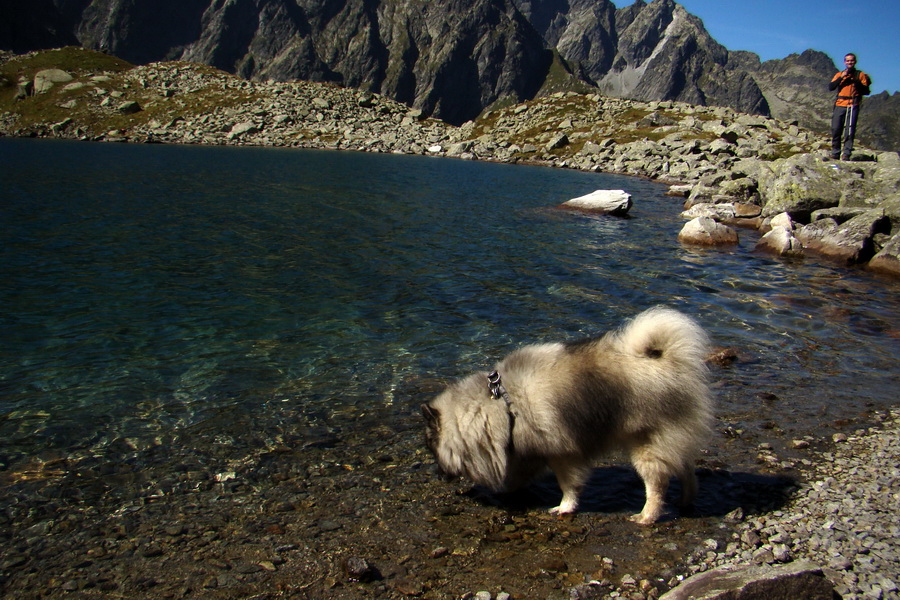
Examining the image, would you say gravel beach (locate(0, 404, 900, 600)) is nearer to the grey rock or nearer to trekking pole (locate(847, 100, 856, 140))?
the grey rock

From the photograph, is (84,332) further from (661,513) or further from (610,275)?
(610,275)

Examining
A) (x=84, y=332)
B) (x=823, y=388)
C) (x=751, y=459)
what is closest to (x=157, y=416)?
(x=84, y=332)

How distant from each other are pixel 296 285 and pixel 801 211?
1048 inches

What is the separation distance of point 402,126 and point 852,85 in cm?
9388

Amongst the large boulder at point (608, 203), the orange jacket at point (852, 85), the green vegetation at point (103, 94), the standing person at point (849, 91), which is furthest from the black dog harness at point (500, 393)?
the green vegetation at point (103, 94)

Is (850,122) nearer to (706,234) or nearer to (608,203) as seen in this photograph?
(706,234)

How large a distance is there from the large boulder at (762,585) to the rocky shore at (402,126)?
29610mm

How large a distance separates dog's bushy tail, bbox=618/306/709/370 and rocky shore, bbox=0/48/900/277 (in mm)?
28275

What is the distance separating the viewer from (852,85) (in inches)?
1009

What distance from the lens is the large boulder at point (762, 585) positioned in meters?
4.51

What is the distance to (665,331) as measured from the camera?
19.8ft

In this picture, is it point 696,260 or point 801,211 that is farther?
point 801,211

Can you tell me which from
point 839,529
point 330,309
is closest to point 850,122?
point 330,309

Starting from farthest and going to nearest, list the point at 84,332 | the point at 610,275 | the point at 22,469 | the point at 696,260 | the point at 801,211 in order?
the point at 801,211 → the point at 696,260 → the point at 610,275 → the point at 84,332 → the point at 22,469
